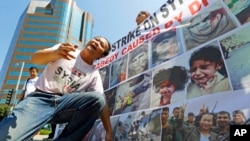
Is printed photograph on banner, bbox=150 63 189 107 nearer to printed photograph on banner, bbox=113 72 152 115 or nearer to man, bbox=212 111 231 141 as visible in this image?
printed photograph on banner, bbox=113 72 152 115


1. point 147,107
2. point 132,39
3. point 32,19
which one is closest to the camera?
point 147,107

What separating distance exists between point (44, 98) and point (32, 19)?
195 ft

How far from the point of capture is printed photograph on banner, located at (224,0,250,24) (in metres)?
1.29

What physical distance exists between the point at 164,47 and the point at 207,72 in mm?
508

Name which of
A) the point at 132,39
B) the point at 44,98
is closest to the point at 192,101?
the point at 44,98

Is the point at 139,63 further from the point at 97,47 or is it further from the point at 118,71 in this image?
the point at 97,47

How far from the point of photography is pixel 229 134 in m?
1.11

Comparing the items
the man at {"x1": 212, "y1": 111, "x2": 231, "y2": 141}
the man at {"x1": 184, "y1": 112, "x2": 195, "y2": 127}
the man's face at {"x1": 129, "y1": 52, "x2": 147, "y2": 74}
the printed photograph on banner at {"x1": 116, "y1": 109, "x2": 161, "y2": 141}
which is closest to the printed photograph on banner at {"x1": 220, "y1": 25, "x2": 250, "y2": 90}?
the man at {"x1": 212, "y1": 111, "x2": 231, "y2": 141}

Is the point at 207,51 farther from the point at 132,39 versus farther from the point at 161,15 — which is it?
the point at 132,39

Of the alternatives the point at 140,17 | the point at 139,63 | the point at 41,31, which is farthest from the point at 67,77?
the point at 41,31

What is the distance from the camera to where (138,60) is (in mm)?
2020

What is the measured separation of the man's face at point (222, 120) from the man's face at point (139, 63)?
83 cm

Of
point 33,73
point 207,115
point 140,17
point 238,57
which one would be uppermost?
point 140,17

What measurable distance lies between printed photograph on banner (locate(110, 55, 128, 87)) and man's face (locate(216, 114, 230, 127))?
41.1 inches
